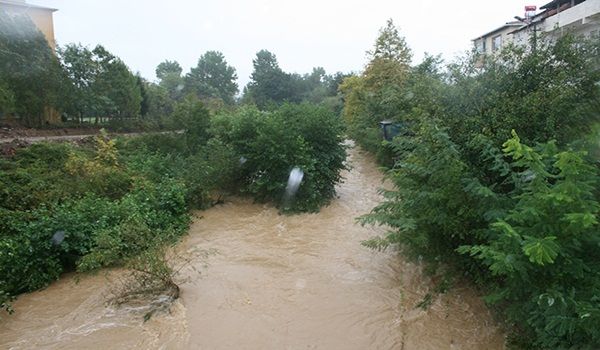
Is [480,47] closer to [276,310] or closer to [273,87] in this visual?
[276,310]

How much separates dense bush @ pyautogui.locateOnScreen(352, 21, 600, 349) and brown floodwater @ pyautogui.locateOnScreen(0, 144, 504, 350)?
0.67m

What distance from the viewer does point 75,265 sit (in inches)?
275

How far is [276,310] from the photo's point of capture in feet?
18.1

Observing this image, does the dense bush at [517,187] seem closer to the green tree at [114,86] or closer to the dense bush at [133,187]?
the dense bush at [133,187]

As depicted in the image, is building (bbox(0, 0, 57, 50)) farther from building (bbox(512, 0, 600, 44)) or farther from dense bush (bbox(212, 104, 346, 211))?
building (bbox(512, 0, 600, 44))

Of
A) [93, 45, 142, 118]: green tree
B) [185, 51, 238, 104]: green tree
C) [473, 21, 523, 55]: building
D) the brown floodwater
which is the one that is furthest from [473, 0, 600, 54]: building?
[185, 51, 238, 104]: green tree

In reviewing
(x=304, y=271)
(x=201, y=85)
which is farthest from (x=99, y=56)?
(x=201, y=85)

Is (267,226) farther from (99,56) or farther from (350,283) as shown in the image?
(99,56)

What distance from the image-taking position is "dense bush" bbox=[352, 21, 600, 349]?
3.27 m

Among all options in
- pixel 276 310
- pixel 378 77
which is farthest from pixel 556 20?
pixel 276 310

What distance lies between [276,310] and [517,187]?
10.9ft

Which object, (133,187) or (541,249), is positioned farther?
(133,187)

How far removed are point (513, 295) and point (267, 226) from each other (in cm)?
646

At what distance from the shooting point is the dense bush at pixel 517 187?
327 cm
